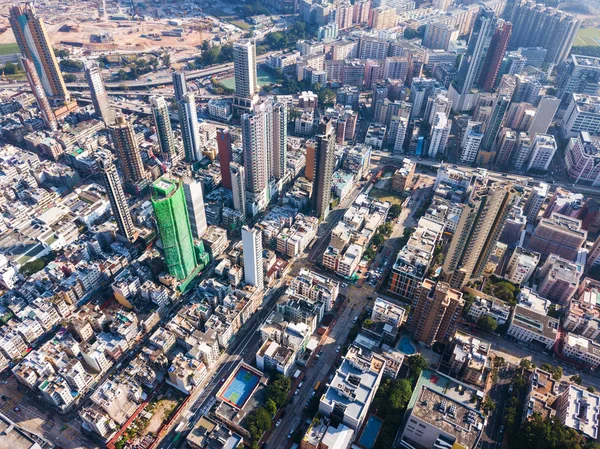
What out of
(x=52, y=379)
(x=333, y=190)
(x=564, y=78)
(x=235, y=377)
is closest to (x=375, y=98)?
(x=333, y=190)

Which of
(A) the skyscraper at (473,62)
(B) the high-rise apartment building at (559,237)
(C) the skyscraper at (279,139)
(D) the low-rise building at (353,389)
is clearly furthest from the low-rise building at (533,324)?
(A) the skyscraper at (473,62)

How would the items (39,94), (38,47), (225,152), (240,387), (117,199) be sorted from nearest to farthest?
(240,387) < (117,199) < (225,152) < (39,94) < (38,47)

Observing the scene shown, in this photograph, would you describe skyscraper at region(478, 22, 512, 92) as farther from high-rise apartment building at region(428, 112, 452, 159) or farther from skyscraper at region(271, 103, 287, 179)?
skyscraper at region(271, 103, 287, 179)

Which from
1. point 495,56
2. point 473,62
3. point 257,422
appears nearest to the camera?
point 257,422

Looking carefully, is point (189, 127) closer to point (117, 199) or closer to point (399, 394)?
point (117, 199)

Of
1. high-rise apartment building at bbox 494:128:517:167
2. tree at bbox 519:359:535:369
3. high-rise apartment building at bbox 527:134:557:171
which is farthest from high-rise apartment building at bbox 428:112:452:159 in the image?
tree at bbox 519:359:535:369

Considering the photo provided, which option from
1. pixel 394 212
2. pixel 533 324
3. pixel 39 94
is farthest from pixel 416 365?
pixel 39 94
